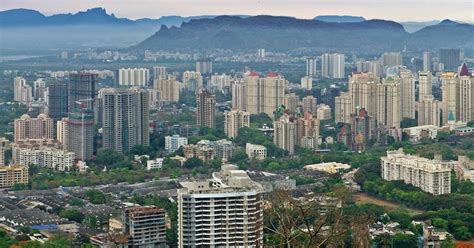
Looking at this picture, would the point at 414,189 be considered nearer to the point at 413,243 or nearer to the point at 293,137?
the point at 413,243

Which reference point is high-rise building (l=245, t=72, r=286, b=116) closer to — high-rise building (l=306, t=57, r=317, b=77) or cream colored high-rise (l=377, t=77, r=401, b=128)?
cream colored high-rise (l=377, t=77, r=401, b=128)

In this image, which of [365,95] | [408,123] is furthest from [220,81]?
[408,123]

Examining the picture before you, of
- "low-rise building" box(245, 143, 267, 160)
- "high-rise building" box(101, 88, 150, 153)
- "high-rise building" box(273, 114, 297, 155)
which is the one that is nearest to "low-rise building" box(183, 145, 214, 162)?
"low-rise building" box(245, 143, 267, 160)

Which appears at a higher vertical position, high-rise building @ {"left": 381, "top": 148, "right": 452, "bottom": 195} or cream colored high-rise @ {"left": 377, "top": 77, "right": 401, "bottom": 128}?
cream colored high-rise @ {"left": 377, "top": 77, "right": 401, "bottom": 128}

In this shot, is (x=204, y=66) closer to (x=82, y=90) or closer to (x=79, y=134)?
(x=82, y=90)

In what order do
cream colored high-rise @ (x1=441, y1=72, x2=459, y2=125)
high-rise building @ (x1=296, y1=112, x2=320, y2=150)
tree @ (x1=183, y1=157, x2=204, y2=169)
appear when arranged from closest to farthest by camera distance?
tree @ (x1=183, y1=157, x2=204, y2=169), high-rise building @ (x1=296, y1=112, x2=320, y2=150), cream colored high-rise @ (x1=441, y1=72, x2=459, y2=125)

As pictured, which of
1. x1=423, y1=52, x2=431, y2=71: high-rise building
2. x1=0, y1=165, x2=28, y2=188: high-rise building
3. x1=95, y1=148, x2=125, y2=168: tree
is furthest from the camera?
x1=423, y1=52, x2=431, y2=71: high-rise building

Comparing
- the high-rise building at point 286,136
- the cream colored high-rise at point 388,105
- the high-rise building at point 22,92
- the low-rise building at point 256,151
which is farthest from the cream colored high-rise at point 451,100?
the high-rise building at point 22,92

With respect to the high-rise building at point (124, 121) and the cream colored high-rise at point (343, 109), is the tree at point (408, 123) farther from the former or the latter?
the high-rise building at point (124, 121)
